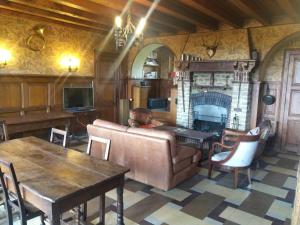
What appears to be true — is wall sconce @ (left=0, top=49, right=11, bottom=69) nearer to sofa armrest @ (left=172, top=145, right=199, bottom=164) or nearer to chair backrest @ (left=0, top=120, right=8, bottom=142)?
chair backrest @ (left=0, top=120, right=8, bottom=142)

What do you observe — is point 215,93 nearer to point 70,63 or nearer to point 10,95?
point 70,63

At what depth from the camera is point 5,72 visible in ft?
16.0

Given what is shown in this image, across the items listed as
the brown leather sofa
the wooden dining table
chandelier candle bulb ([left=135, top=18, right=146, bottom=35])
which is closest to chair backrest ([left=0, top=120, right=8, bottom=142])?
the wooden dining table

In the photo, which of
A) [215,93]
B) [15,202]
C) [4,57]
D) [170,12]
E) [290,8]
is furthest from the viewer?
[215,93]

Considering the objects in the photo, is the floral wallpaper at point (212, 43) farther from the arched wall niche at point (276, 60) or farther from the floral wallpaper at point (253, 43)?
the arched wall niche at point (276, 60)

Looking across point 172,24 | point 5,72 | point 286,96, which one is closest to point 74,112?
point 5,72

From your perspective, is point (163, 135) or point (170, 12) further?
point (170, 12)

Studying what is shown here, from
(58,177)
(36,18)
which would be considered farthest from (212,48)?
(58,177)

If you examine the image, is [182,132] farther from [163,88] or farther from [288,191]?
[163,88]

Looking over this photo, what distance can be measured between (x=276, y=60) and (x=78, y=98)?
490cm

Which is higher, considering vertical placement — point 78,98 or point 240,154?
point 78,98

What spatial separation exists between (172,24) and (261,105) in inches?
Result: 110

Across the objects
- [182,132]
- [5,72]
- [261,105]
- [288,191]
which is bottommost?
[288,191]

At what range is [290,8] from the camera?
3.92m
